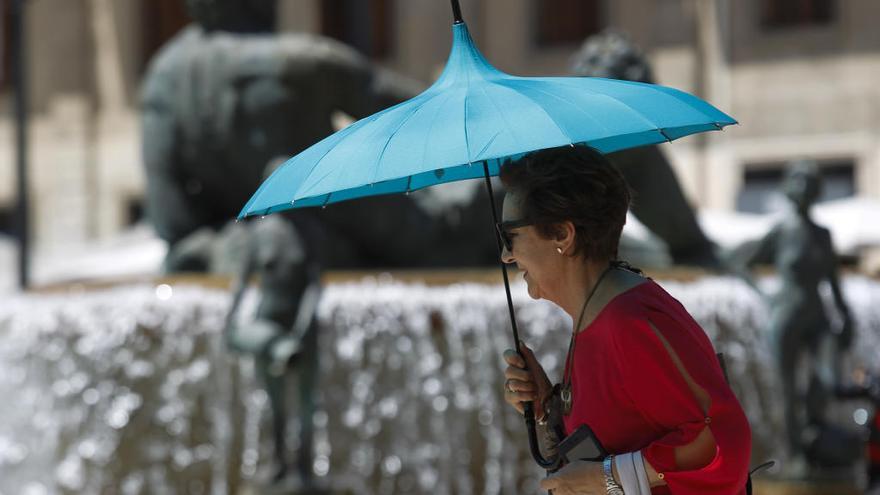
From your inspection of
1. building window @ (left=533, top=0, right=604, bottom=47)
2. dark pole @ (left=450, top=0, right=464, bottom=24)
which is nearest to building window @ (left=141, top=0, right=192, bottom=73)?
building window @ (left=533, top=0, right=604, bottom=47)

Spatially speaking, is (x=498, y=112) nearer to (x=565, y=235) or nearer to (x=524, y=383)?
(x=565, y=235)

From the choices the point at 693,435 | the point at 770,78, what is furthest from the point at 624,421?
the point at 770,78

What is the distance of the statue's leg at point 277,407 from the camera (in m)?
7.70

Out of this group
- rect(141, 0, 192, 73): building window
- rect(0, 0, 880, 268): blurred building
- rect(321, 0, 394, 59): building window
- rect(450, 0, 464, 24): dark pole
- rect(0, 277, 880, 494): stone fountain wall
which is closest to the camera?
rect(450, 0, 464, 24): dark pole

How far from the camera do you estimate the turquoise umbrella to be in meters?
2.88

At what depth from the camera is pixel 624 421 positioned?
271 centimetres

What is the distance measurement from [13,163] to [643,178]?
21482mm

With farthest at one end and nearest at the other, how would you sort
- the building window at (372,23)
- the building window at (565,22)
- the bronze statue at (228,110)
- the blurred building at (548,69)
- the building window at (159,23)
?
the building window at (159,23), the building window at (372,23), the building window at (565,22), the blurred building at (548,69), the bronze statue at (228,110)

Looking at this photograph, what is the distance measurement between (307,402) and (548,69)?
1755 cm

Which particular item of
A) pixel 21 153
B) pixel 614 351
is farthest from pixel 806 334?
pixel 21 153

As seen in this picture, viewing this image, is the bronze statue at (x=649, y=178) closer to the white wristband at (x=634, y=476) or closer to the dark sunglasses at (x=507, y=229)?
the dark sunglasses at (x=507, y=229)

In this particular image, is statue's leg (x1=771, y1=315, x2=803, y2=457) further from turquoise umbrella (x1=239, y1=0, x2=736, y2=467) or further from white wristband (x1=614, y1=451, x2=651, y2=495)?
white wristband (x1=614, y1=451, x2=651, y2=495)

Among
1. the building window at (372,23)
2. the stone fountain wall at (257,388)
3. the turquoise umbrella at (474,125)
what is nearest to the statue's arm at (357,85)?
the stone fountain wall at (257,388)

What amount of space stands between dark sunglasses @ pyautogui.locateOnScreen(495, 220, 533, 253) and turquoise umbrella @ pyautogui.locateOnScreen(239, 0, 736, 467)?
0.11 meters
